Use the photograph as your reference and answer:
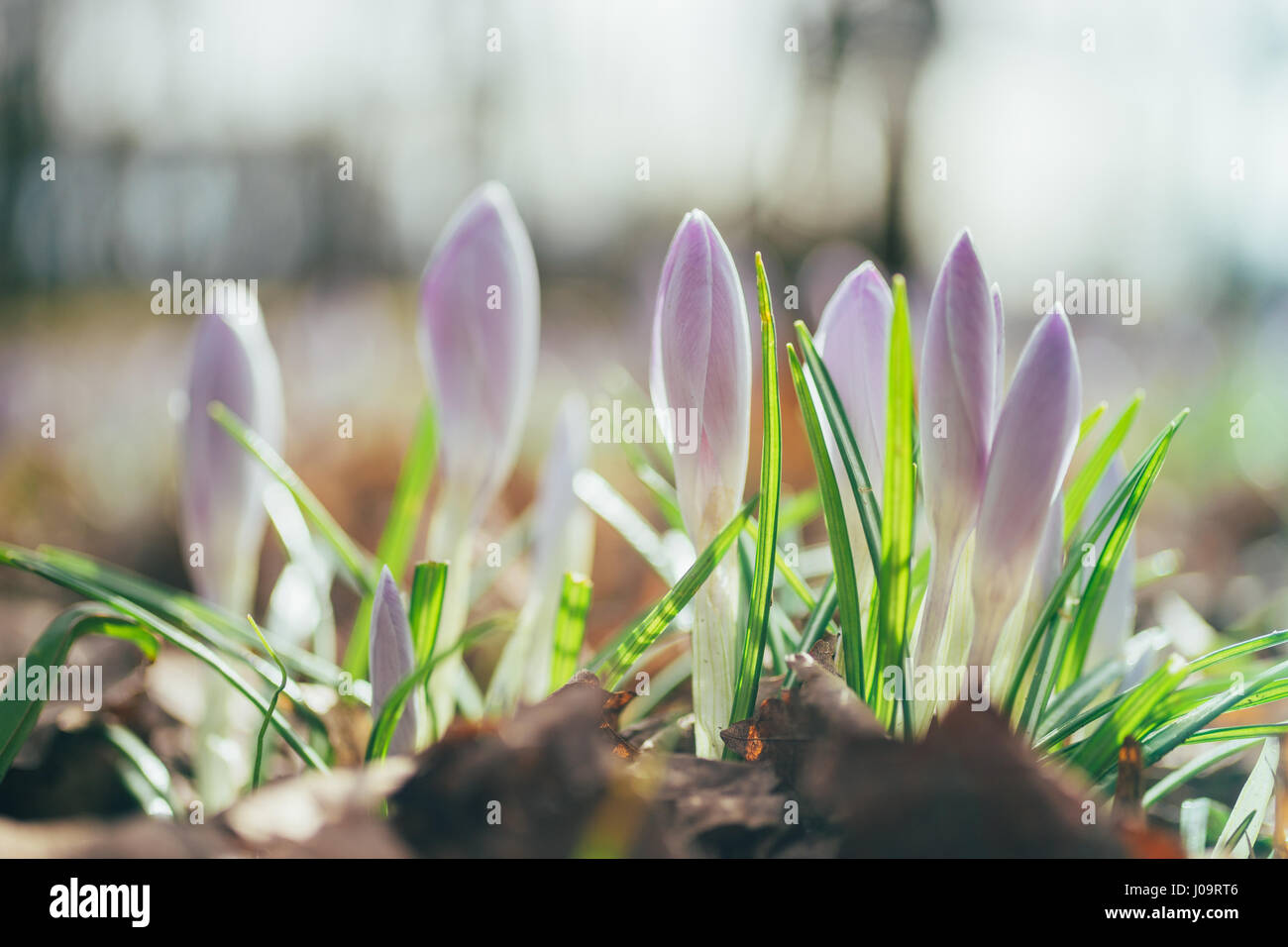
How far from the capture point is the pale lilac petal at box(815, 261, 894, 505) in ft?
1.92

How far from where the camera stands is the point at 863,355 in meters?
0.59

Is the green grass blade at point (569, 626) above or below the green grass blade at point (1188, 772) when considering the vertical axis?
above

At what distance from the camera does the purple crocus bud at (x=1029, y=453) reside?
1.61ft

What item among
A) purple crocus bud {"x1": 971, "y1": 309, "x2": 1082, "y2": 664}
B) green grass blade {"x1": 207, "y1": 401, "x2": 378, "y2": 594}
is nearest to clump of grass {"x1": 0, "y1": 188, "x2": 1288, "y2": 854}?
purple crocus bud {"x1": 971, "y1": 309, "x2": 1082, "y2": 664}

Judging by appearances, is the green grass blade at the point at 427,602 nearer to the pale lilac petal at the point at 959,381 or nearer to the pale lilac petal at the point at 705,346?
the pale lilac petal at the point at 705,346

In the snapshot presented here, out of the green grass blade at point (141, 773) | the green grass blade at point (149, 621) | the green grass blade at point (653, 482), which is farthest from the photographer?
the green grass blade at point (653, 482)

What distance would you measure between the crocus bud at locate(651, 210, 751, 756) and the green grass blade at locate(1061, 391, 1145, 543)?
29cm

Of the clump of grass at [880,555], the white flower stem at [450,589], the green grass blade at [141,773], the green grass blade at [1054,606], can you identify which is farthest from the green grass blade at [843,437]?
the green grass blade at [141,773]

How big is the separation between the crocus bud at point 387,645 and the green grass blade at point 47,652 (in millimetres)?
183

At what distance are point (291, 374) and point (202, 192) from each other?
260 centimetres

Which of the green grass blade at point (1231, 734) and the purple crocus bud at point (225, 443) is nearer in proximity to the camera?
the green grass blade at point (1231, 734)

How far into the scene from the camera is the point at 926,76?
6.23 meters

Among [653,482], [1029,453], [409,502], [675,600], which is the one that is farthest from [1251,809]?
[409,502]
